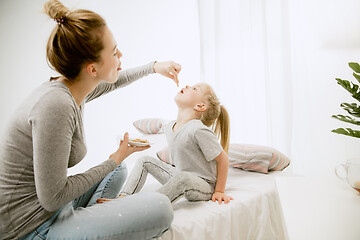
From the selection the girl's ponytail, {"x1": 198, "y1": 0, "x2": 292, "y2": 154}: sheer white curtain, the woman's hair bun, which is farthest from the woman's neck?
{"x1": 198, "y1": 0, "x2": 292, "y2": 154}: sheer white curtain

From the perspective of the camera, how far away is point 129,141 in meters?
1.17

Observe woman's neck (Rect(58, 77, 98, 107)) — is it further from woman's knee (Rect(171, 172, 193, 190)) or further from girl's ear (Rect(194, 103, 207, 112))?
girl's ear (Rect(194, 103, 207, 112))

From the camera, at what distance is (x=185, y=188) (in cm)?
123

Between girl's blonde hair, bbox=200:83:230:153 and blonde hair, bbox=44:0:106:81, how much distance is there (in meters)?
0.79

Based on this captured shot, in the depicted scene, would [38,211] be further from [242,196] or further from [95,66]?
[242,196]

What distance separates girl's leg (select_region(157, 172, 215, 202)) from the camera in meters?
1.22

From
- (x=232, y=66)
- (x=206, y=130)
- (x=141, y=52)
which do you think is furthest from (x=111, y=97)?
(x=206, y=130)

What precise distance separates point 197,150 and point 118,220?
62 centimetres

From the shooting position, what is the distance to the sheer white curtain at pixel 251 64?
6.75 feet

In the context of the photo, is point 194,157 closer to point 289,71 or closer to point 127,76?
point 127,76

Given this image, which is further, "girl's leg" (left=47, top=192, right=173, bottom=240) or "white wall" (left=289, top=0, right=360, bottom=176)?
"white wall" (left=289, top=0, right=360, bottom=176)

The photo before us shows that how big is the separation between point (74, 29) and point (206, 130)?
0.76 metres

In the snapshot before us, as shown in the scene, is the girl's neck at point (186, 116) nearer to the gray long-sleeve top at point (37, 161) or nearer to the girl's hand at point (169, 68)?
the girl's hand at point (169, 68)

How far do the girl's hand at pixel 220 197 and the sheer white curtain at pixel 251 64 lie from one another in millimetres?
943
